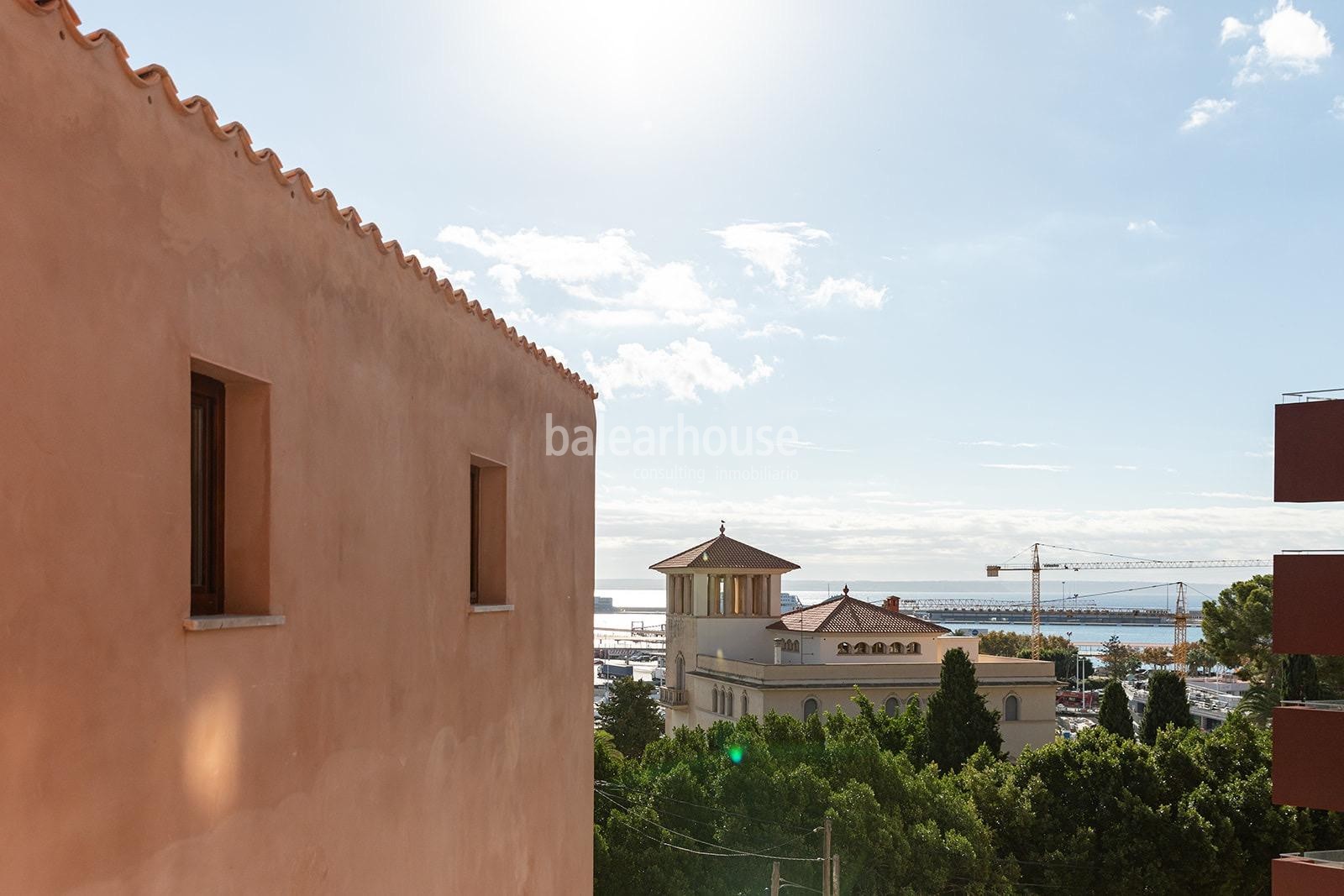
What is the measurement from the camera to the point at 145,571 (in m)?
4.12

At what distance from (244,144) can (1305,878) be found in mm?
12134

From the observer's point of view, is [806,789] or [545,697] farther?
[806,789]

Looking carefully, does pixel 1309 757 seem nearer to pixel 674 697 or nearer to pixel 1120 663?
pixel 674 697

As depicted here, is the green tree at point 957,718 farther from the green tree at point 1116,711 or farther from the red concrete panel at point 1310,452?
the red concrete panel at point 1310,452

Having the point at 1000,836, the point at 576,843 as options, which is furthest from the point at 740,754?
the point at 576,843

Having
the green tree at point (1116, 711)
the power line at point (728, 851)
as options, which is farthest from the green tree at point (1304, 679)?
the power line at point (728, 851)

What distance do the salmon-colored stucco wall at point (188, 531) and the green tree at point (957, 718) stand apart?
30974 mm

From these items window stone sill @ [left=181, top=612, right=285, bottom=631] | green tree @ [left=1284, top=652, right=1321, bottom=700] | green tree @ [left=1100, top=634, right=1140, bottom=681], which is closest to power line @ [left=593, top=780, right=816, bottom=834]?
green tree @ [left=1284, top=652, right=1321, bottom=700]

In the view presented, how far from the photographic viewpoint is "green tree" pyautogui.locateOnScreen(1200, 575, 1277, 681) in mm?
40375

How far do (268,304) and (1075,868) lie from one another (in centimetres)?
2810

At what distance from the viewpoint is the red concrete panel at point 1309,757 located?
39.2ft

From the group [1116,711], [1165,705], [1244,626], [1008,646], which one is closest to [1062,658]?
[1008,646]

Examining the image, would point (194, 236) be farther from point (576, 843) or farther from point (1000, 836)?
point (1000, 836)

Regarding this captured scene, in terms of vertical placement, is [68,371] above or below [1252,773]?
above
